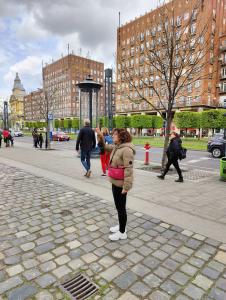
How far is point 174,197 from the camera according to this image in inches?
227

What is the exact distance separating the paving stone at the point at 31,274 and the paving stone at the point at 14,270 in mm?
91

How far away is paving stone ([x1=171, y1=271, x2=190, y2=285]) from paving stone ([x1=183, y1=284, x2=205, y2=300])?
0.09 meters

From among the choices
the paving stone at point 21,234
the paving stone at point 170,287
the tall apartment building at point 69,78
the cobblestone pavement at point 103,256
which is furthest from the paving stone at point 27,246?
the tall apartment building at point 69,78

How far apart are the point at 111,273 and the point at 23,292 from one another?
1.03 metres

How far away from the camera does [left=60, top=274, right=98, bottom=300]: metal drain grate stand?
2.42 metres

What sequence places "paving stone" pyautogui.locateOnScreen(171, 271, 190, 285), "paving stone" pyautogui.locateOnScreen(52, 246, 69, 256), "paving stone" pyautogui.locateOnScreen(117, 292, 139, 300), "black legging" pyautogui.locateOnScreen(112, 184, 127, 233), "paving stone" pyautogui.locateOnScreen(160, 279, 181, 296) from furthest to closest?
"black legging" pyautogui.locateOnScreen(112, 184, 127, 233) → "paving stone" pyautogui.locateOnScreen(52, 246, 69, 256) → "paving stone" pyautogui.locateOnScreen(171, 271, 190, 285) → "paving stone" pyautogui.locateOnScreen(160, 279, 181, 296) → "paving stone" pyautogui.locateOnScreen(117, 292, 139, 300)

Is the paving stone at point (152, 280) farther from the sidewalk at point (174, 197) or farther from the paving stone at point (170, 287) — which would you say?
the sidewalk at point (174, 197)

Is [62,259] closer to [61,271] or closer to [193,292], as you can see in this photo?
[61,271]

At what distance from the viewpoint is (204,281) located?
2.62 meters

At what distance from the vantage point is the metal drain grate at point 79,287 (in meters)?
2.42

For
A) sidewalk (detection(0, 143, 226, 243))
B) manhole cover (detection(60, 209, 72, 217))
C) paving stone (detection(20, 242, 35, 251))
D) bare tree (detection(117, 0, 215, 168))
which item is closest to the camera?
paving stone (detection(20, 242, 35, 251))

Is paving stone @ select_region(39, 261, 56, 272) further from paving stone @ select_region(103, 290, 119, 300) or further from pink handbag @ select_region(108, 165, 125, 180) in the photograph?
pink handbag @ select_region(108, 165, 125, 180)

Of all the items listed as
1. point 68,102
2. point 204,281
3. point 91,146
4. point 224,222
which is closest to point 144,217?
point 224,222

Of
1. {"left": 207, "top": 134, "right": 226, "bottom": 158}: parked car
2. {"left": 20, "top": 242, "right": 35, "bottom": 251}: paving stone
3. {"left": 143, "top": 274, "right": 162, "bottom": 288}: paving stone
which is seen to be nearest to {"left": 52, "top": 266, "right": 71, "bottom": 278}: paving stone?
{"left": 20, "top": 242, "right": 35, "bottom": 251}: paving stone
